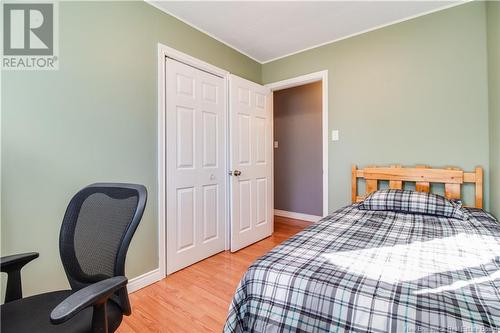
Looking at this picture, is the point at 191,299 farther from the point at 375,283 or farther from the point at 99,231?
the point at 375,283

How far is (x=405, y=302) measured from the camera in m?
0.79

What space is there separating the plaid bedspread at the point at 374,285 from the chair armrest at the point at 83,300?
54cm

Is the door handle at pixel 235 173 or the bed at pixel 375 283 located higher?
the door handle at pixel 235 173

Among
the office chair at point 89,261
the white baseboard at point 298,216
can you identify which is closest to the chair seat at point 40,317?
the office chair at point 89,261

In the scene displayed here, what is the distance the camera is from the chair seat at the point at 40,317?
0.84 m

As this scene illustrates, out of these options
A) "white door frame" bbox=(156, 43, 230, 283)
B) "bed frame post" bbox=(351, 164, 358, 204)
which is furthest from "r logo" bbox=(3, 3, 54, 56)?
"bed frame post" bbox=(351, 164, 358, 204)

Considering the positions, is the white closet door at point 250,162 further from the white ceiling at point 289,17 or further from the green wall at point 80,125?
the green wall at point 80,125

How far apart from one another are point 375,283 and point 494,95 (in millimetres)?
2006

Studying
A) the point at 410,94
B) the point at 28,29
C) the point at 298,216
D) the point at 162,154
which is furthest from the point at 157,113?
the point at 298,216

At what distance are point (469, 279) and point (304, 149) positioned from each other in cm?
335

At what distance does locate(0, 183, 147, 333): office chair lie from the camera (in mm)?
874

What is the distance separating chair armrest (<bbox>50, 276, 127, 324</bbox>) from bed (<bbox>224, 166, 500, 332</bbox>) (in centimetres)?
54

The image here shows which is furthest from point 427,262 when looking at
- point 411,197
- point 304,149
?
point 304,149

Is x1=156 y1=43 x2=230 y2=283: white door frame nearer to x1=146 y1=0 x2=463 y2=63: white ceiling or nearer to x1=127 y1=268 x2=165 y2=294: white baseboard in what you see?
x1=127 y1=268 x2=165 y2=294: white baseboard
